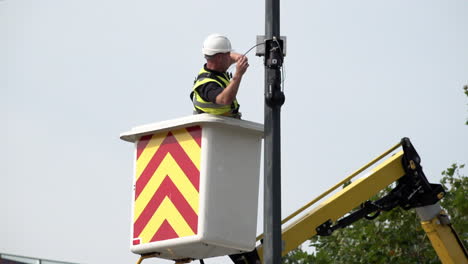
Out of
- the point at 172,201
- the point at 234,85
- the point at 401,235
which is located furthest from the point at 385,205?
the point at 401,235

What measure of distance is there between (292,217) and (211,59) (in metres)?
1.69

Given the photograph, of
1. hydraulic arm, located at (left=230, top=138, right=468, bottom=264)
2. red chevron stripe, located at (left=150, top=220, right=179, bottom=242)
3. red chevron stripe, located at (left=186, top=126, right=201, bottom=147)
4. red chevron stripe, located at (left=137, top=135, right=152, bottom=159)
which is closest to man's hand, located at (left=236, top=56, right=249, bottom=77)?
red chevron stripe, located at (left=186, top=126, right=201, bottom=147)

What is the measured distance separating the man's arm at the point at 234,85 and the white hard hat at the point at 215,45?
56 centimetres

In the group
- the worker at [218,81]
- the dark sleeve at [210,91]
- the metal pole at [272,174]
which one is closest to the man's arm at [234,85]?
the worker at [218,81]

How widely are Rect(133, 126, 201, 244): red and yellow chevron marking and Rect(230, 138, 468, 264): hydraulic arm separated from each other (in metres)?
1.14

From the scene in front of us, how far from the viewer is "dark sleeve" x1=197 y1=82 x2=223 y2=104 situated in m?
8.58

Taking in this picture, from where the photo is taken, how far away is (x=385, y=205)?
35.0 feet

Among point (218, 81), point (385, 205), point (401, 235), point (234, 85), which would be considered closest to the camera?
point (234, 85)

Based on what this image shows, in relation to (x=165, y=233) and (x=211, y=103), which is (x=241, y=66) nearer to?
(x=211, y=103)

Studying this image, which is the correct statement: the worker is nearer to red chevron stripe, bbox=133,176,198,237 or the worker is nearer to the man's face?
the man's face

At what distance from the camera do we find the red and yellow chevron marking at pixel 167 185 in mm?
8125

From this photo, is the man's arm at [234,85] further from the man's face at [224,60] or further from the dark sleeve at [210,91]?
the man's face at [224,60]

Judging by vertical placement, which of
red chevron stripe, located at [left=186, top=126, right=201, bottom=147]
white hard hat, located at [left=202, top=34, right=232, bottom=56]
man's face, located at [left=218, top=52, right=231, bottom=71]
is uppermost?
white hard hat, located at [left=202, top=34, right=232, bottom=56]

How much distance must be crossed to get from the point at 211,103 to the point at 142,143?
60 centimetres
